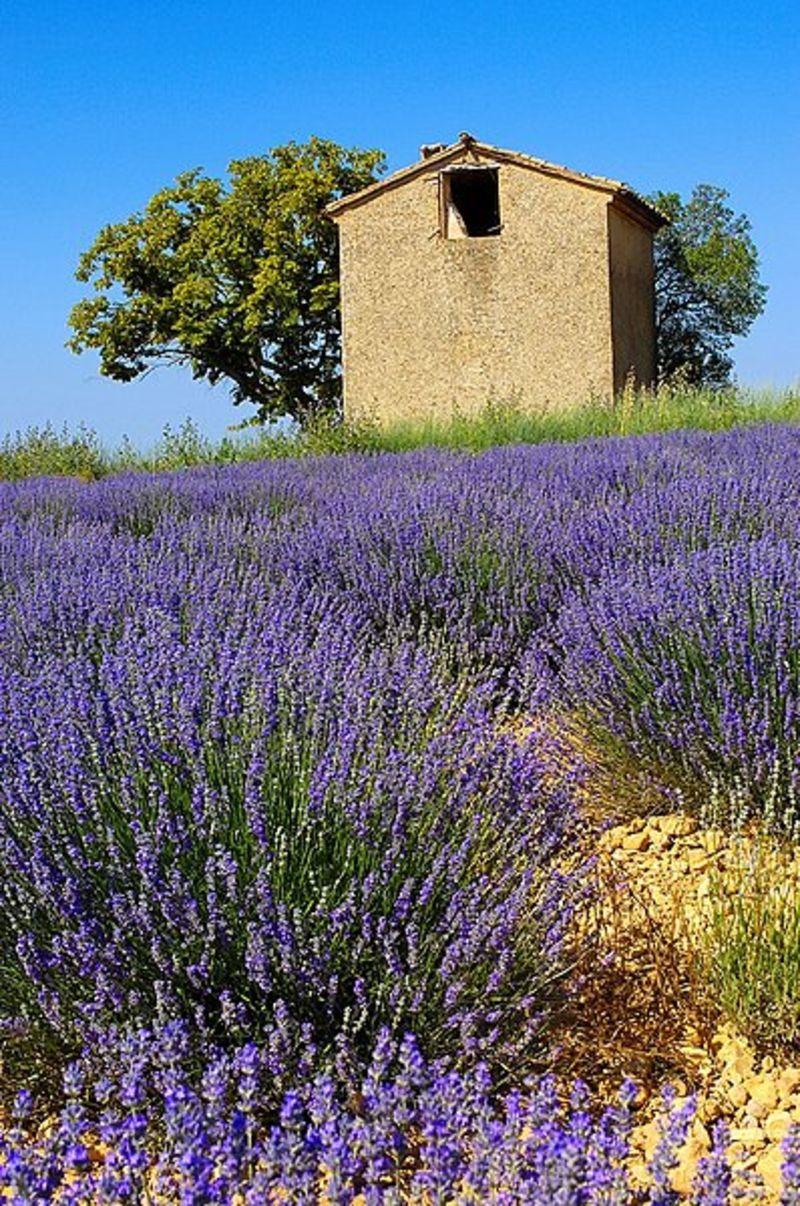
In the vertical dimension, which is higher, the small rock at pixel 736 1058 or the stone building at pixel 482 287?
the stone building at pixel 482 287

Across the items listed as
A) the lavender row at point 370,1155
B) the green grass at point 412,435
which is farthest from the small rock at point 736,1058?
the green grass at point 412,435

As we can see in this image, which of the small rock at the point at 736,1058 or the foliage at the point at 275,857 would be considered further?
the small rock at the point at 736,1058

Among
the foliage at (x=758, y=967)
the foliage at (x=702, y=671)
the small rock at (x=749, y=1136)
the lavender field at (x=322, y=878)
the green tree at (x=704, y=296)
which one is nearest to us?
the lavender field at (x=322, y=878)

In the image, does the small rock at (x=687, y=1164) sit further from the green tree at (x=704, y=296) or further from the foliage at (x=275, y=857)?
the green tree at (x=704, y=296)

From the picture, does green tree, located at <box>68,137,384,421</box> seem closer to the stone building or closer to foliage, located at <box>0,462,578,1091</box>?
the stone building

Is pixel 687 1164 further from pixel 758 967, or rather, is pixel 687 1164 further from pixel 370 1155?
pixel 370 1155

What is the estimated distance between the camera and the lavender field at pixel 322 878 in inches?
60.6

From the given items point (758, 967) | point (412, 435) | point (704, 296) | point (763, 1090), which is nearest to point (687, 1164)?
point (763, 1090)

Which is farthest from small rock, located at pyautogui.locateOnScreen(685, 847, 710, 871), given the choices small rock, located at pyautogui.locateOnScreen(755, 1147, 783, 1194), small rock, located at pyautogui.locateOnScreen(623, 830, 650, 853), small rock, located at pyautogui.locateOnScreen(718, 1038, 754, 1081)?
small rock, located at pyautogui.locateOnScreen(755, 1147, 783, 1194)

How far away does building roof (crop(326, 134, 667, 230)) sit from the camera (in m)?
A: 19.9

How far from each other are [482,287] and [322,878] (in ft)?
62.9

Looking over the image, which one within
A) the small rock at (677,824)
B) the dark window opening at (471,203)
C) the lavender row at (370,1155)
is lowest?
the small rock at (677,824)

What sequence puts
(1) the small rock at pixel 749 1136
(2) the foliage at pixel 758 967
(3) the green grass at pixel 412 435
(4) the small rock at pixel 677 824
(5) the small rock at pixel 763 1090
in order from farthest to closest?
(3) the green grass at pixel 412 435
(4) the small rock at pixel 677 824
(2) the foliage at pixel 758 967
(5) the small rock at pixel 763 1090
(1) the small rock at pixel 749 1136

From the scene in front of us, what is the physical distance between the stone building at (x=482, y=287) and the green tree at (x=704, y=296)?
19.4ft
